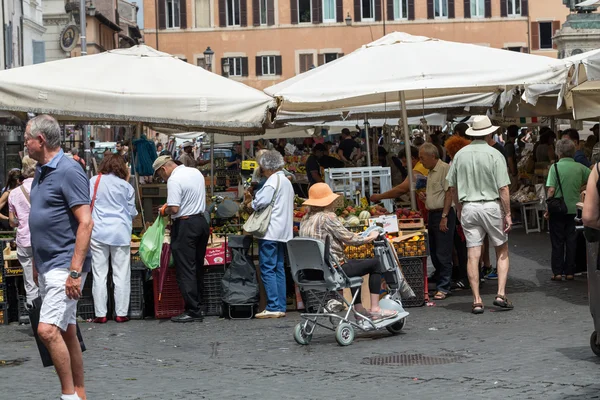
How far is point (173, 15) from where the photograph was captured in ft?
223

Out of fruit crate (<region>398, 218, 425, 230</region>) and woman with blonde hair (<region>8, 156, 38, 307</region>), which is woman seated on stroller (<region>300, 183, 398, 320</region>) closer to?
fruit crate (<region>398, 218, 425, 230</region>)

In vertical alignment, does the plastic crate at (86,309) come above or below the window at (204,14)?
below

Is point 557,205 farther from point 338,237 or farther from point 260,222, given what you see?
point 338,237

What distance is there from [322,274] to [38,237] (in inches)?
145

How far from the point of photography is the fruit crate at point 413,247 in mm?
12867

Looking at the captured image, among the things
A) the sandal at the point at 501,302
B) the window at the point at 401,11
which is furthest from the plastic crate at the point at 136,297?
the window at the point at 401,11

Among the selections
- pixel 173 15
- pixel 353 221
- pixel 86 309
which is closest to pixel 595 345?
pixel 353 221

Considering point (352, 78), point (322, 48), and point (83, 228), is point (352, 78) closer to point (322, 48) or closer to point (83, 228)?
point (83, 228)

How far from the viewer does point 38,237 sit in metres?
7.55

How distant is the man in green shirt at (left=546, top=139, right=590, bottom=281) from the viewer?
46.2 feet

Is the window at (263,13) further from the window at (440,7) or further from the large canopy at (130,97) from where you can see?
the large canopy at (130,97)

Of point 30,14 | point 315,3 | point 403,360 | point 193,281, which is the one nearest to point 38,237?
point 403,360

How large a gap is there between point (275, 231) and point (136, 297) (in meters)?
1.69

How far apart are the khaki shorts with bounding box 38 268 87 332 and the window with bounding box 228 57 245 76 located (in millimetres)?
60291
